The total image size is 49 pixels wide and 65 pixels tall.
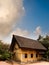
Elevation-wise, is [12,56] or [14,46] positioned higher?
[14,46]

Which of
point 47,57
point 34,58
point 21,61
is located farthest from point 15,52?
point 47,57

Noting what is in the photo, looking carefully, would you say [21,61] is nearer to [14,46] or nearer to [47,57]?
[14,46]

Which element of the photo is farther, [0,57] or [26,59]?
[26,59]

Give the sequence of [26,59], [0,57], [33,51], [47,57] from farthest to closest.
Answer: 1. [47,57]
2. [33,51]
3. [26,59]
4. [0,57]

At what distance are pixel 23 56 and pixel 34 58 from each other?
12.4ft

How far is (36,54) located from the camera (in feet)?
97.0

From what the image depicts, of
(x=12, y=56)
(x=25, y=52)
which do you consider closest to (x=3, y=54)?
(x=12, y=56)

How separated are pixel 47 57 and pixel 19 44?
381 inches

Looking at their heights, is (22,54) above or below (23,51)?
below

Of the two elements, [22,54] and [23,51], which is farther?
[23,51]

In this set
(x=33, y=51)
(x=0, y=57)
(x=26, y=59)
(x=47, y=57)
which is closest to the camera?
(x=0, y=57)

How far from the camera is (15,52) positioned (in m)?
27.3

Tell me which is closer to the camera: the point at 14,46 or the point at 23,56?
the point at 23,56

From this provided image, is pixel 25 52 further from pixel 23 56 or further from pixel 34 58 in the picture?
pixel 34 58
